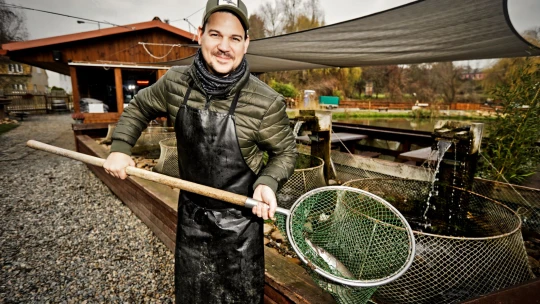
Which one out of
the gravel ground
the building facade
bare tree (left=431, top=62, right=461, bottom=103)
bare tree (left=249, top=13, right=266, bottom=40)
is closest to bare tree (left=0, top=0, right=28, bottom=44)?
the building facade

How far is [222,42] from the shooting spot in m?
1.55

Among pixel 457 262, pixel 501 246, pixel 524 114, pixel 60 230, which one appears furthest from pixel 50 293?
pixel 524 114

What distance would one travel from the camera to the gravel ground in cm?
289

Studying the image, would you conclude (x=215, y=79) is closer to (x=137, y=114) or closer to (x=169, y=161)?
(x=137, y=114)

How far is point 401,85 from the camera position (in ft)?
142

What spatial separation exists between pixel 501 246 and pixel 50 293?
13.9ft

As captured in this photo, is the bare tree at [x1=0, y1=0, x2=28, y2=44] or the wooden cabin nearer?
the wooden cabin

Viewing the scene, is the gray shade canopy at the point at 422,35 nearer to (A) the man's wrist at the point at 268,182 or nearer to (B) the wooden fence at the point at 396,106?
(A) the man's wrist at the point at 268,182

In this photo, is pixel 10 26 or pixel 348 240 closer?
pixel 348 240

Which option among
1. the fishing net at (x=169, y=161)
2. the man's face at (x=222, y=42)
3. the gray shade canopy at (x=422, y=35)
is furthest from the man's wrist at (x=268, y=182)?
the fishing net at (x=169, y=161)

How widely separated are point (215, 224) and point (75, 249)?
10.3 feet

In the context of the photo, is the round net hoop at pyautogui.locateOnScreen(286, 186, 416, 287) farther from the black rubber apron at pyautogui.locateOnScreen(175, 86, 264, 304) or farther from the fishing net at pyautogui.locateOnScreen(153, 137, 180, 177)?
the fishing net at pyautogui.locateOnScreen(153, 137, 180, 177)

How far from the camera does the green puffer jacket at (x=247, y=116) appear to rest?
1.67 meters

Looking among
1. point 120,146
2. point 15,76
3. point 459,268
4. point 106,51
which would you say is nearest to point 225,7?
point 120,146
